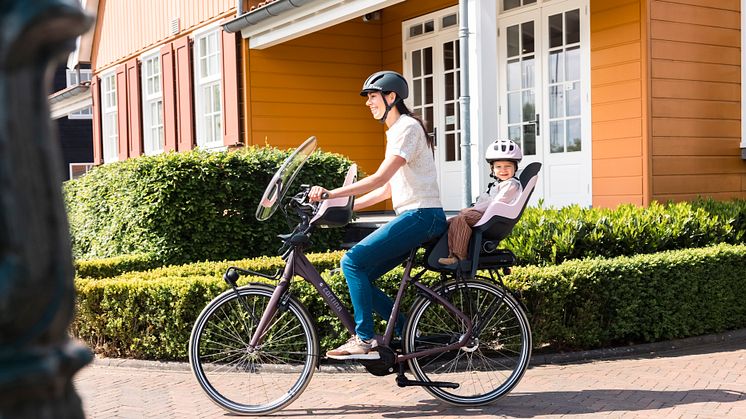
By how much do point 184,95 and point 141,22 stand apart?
9.93ft

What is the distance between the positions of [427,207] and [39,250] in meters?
3.84

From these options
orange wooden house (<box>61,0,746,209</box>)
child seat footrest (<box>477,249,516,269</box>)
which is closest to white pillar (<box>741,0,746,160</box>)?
orange wooden house (<box>61,0,746,209</box>)

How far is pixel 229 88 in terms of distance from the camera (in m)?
12.8

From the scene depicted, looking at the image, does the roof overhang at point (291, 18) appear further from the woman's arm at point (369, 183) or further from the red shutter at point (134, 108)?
the woman's arm at point (369, 183)

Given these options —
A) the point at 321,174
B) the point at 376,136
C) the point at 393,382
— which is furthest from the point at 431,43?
the point at 393,382

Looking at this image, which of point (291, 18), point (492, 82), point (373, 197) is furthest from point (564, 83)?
point (373, 197)

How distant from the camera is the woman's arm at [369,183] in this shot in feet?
15.2

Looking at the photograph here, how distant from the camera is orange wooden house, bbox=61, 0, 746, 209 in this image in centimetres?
920

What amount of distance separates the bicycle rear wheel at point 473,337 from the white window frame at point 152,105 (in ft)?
37.7

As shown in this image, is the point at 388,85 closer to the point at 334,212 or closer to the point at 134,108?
the point at 334,212

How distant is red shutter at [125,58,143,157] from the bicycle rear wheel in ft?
40.7

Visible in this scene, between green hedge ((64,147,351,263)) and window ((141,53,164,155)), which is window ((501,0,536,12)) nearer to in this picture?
green hedge ((64,147,351,263))

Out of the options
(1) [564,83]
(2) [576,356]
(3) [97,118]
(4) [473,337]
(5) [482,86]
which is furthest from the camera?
(3) [97,118]

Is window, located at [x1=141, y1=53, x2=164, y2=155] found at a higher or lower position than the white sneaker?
higher
